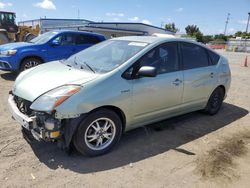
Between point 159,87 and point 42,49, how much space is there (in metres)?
6.23

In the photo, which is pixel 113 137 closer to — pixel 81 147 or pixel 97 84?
pixel 81 147

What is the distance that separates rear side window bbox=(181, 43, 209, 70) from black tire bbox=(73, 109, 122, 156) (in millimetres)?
1825

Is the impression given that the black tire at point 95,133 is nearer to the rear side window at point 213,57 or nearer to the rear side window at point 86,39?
the rear side window at point 213,57

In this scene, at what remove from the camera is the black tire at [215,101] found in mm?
5766

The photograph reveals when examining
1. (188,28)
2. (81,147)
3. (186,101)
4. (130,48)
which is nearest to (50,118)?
(81,147)

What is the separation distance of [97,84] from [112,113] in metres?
0.49

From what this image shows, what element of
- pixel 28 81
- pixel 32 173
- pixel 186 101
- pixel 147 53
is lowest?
pixel 32 173

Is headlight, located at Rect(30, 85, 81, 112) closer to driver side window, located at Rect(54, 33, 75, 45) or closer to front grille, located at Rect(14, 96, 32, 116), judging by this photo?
front grille, located at Rect(14, 96, 32, 116)

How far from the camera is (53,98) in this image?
3346mm

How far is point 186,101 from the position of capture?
4957 mm

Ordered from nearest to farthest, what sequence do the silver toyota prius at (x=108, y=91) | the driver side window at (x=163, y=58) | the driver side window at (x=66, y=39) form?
1. the silver toyota prius at (x=108, y=91)
2. the driver side window at (x=163, y=58)
3. the driver side window at (x=66, y=39)

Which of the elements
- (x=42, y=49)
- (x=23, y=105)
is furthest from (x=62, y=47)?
(x=23, y=105)

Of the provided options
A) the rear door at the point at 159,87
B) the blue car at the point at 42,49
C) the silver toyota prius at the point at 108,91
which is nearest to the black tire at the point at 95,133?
the silver toyota prius at the point at 108,91

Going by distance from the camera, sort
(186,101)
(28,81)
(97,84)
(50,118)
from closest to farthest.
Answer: (50,118) → (97,84) → (28,81) → (186,101)
